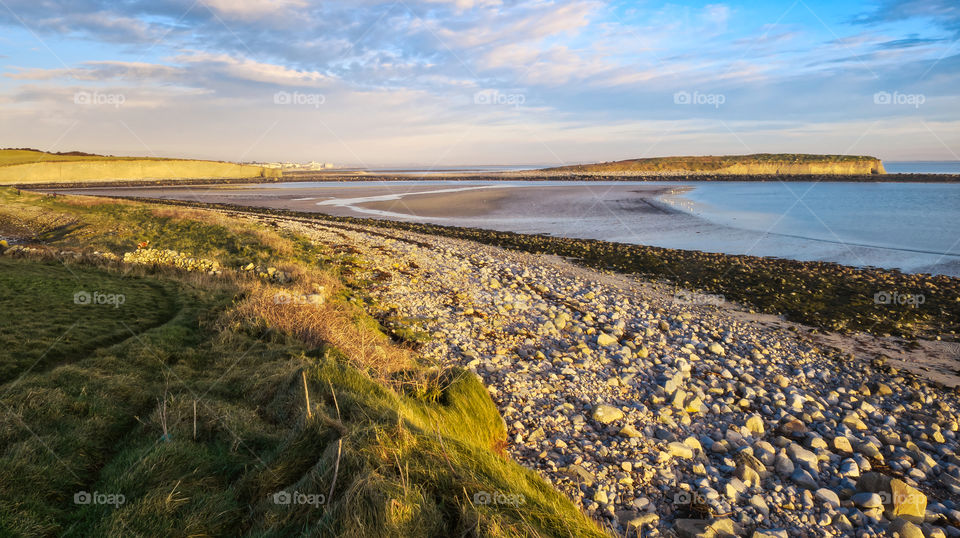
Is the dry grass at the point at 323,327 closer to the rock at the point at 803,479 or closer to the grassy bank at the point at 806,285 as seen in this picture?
the rock at the point at 803,479

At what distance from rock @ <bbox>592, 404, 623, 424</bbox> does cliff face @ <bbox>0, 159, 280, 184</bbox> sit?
340ft

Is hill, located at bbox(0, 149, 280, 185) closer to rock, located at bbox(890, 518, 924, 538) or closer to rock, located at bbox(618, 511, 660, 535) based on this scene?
rock, located at bbox(618, 511, 660, 535)

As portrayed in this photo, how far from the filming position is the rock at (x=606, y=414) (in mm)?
6957

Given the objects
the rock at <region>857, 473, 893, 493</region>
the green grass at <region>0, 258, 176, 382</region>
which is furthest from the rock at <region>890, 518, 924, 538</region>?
the green grass at <region>0, 258, 176, 382</region>

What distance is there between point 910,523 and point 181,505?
682cm

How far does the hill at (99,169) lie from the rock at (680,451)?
103468 millimetres

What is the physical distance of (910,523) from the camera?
16.3 ft

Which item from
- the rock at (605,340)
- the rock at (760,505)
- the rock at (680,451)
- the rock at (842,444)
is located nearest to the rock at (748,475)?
the rock at (760,505)

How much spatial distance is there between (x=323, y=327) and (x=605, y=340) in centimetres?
578

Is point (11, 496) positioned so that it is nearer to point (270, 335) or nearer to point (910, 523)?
point (270, 335)

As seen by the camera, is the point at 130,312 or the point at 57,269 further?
the point at 57,269

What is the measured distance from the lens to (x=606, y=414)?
7.02m

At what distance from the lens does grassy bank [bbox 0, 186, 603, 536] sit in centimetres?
312

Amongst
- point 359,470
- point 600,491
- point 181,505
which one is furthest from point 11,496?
point 600,491
